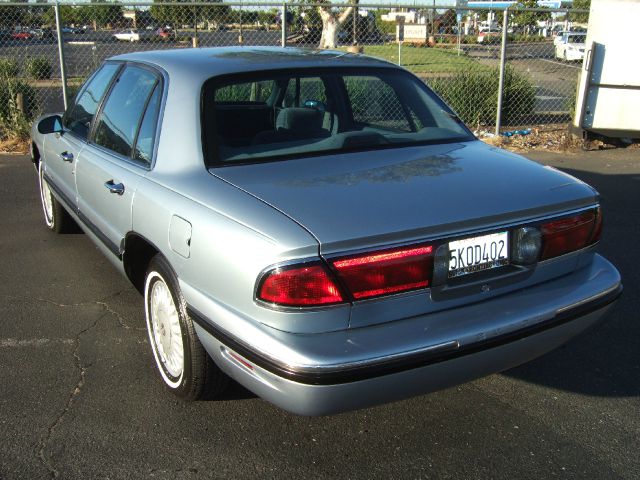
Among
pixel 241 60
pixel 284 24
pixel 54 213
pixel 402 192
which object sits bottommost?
pixel 54 213

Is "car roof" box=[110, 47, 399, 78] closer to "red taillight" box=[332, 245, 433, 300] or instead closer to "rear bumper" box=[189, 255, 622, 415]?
"rear bumper" box=[189, 255, 622, 415]

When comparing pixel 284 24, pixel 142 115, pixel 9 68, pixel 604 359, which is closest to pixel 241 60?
pixel 142 115

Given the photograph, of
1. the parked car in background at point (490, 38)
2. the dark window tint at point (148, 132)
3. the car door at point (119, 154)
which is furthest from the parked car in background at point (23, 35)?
the dark window tint at point (148, 132)

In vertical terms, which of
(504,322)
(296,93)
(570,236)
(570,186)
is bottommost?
(504,322)

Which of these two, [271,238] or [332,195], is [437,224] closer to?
[332,195]

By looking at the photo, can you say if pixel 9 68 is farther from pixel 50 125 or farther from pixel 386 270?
pixel 386 270

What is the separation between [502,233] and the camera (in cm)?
257

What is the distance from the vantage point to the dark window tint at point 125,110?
139 inches

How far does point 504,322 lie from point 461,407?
0.78m

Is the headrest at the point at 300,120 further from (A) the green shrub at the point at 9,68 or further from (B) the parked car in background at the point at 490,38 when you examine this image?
(B) the parked car in background at the point at 490,38

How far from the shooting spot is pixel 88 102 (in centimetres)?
446

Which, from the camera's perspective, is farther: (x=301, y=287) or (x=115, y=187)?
(x=115, y=187)

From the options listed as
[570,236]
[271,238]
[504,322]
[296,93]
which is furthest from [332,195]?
[296,93]

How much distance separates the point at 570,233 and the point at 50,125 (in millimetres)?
3611
